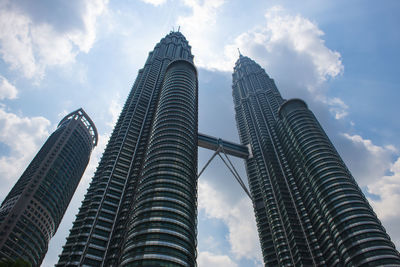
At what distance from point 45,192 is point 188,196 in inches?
2967

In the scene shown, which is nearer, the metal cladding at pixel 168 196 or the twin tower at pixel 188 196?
the metal cladding at pixel 168 196

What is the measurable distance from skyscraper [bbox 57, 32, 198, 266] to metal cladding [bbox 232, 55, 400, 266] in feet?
134

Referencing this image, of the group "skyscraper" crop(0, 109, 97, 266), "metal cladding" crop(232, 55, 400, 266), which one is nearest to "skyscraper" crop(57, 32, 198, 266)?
"skyscraper" crop(0, 109, 97, 266)

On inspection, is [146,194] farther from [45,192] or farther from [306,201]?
[45,192]

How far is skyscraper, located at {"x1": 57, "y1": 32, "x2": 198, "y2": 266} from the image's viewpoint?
63.2m

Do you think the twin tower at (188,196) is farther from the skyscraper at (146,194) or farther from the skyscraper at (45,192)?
the skyscraper at (45,192)

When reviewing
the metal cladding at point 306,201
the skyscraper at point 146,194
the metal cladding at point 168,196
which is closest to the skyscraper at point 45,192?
the skyscraper at point 146,194

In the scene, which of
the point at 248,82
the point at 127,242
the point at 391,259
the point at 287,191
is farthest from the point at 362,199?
the point at 248,82

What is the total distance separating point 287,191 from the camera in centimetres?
11356

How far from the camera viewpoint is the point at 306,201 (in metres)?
102

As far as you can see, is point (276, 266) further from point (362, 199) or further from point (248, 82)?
point (248, 82)

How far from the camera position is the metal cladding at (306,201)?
7594cm

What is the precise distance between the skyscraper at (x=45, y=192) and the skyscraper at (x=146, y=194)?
30.7 metres

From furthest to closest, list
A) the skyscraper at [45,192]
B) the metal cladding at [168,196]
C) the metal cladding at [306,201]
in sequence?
the skyscraper at [45,192], the metal cladding at [306,201], the metal cladding at [168,196]
